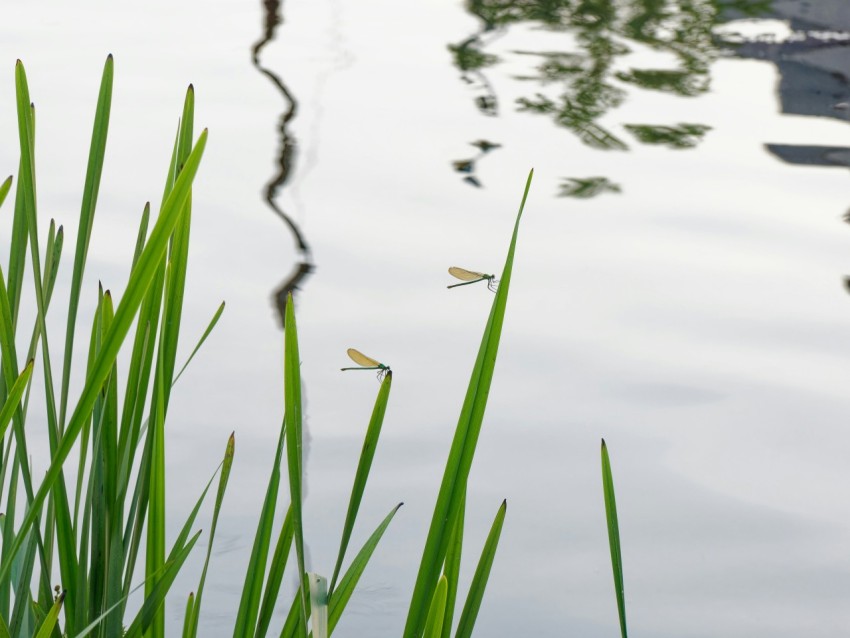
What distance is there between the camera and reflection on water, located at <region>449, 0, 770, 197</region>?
113 inches

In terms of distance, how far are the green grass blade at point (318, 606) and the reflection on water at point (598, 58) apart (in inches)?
83.4

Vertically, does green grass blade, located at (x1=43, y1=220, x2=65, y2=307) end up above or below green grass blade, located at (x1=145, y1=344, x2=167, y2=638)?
above

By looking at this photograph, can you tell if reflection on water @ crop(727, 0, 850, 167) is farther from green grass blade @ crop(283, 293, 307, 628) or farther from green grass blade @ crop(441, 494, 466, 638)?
green grass blade @ crop(283, 293, 307, 628)

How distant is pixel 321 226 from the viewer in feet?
7.65

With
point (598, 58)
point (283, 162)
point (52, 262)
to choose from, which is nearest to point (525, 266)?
point (283, 162)

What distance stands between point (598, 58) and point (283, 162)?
1.21 meters

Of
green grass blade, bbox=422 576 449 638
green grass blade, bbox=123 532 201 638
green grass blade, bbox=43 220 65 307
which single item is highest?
green grass blade, bbox=43 220 65 307

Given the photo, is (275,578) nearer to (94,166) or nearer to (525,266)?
(94,166)

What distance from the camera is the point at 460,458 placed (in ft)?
1.68

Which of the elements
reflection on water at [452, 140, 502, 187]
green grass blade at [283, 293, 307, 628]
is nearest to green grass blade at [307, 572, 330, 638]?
green grass blade at [283, 293, 307, 628]

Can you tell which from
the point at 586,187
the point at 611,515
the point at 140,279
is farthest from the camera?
the point at 586,187

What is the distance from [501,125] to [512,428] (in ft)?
4.13

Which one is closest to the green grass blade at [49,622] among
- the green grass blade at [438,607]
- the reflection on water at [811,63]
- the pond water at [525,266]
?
the green grass blade at [438,607]

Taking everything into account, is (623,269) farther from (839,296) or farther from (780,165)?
(780,165)
